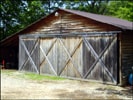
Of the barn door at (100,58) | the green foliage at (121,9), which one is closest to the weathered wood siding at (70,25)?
the barn door at (100,58)

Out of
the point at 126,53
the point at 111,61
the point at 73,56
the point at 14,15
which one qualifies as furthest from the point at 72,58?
the point at 14,15

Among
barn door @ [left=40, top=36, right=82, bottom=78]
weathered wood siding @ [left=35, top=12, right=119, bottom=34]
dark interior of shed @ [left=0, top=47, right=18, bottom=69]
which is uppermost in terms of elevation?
weathered wood siding @ [left=35, top=12, right=119, bottom=34]

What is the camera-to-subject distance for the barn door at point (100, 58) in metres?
14.1

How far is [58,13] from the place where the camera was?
1714 cm

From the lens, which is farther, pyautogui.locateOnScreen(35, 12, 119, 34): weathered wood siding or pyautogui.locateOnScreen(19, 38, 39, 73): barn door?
pyautogui.locateOnScreen(19, 38, 39, 73): barn door

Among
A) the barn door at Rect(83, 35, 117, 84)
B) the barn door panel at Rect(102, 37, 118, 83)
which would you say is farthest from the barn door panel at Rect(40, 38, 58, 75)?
the barn door panel at Rect(102, 37, 118, 83)

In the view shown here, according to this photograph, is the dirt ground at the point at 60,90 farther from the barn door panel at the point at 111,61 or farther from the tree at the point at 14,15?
the tree at the point at 14,15

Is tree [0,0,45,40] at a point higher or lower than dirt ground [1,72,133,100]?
higher

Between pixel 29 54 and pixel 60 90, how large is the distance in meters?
7.07

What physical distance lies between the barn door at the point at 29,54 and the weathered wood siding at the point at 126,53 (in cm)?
646

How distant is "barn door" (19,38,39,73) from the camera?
60.5 ft

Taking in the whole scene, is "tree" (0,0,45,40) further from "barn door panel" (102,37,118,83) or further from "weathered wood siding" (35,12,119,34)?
"barn door panel" (102,37,118,83)

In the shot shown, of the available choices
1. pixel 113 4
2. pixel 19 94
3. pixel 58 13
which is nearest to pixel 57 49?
pixel 58 13

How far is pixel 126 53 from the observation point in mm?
14180
